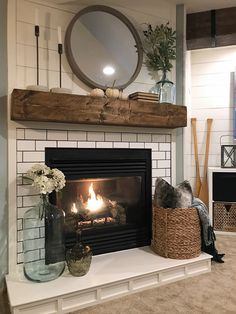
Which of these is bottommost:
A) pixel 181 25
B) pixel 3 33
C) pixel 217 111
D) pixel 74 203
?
pixel 74 203

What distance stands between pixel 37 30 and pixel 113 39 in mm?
653

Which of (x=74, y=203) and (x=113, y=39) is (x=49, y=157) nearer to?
(x=74, y=203)

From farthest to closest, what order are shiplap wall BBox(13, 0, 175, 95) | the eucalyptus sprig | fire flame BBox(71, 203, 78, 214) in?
the eucalyptus sprig < fire flame BBox(71, 203, 78, 214) < shiplap wall BBox(13, 0, 175, 95)

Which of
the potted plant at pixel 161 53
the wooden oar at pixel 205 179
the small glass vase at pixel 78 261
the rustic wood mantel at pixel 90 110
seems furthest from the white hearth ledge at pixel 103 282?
the wooden oar at pixel 205 179

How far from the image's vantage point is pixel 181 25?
2.71m

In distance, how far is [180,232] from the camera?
2236mm

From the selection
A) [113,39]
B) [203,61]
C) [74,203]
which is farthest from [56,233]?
[203,61]

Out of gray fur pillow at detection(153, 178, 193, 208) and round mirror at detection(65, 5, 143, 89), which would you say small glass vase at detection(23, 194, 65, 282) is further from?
round mirror at detection(65, 5, 143, 89)

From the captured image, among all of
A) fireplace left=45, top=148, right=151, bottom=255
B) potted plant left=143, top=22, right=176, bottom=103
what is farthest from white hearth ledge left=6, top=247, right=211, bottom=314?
potted plant left=143, top=22, right=176, bottom=103

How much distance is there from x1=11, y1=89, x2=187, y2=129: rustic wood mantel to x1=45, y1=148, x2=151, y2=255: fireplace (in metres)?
0.31

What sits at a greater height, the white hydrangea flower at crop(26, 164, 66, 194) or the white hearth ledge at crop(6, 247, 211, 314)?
the white hydrangea flower at crop(26, 164, 66, 194)

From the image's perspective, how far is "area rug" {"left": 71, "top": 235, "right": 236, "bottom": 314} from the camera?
1.76m

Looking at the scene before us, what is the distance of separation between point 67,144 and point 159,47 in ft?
3.96

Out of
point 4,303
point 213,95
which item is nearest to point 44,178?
point 4,303
